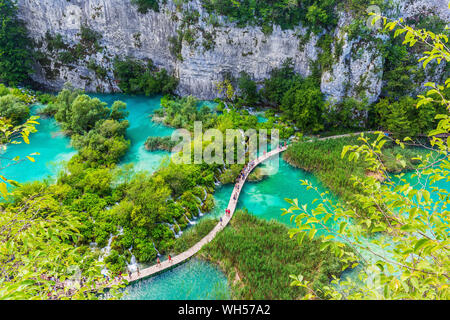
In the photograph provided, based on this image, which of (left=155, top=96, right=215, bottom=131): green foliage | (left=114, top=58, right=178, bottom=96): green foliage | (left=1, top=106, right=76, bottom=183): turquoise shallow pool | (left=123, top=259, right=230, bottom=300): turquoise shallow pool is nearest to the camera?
(left=123, top=259, right=230, bottom=300): turquoise shallow pool

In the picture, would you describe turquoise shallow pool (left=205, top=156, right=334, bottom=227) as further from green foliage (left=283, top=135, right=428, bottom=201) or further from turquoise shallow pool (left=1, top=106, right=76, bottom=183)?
turquoise shallow pool (left=1, top=106, right=76, bottom=183)

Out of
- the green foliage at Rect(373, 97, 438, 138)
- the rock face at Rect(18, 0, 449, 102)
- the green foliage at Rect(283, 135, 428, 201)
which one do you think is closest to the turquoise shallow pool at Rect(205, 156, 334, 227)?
the green foliage at Rect(283, 135, 428, 201)

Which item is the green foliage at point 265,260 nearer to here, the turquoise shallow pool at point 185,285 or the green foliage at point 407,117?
the turquoise shallow pool at point 185,285

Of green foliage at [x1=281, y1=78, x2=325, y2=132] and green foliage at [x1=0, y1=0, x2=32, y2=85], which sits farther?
green foliage at [x1=0, y1=0, x2=32, y2=85]

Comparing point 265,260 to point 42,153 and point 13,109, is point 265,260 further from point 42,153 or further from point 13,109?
point 13,109

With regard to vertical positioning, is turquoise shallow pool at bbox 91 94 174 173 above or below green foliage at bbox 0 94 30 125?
below

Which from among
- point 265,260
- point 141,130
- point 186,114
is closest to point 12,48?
point 141,130
